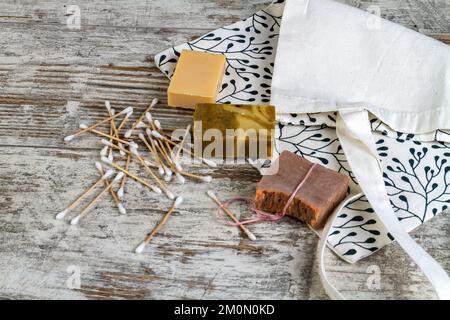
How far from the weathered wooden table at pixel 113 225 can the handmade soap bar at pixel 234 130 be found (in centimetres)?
4

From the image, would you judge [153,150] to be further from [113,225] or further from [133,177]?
[113,225]

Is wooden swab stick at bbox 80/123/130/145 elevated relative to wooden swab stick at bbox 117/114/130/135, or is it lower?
lower

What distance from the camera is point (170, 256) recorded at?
1.02 meters

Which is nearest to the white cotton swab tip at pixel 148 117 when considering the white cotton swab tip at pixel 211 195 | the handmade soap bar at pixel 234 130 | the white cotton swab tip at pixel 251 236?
the handmade soap bar at pixel 234 130

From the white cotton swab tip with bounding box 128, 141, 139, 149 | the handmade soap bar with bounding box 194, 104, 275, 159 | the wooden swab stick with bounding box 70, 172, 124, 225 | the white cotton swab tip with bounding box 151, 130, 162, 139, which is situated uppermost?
the handmade soap bar with bounding box 194, 104, 275, 159

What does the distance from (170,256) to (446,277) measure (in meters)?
0.44

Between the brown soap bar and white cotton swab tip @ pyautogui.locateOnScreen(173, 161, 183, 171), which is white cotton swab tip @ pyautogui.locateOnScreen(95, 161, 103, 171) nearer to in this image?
white cotton swab tip @ pyautogui.locateOnScreen(173, 161, 183, 171)

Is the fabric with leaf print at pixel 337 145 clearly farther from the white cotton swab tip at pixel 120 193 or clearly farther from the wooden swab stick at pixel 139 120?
the white cotton swab tip at pixel 120 193

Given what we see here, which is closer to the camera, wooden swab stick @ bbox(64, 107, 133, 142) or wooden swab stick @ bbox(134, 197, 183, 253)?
wooden swab stick @ bbox(134, 197, 183, 253)

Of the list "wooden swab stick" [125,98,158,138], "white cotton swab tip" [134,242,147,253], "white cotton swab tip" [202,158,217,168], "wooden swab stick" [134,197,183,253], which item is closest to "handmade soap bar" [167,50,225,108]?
"wooden swab stick" [125,98,158,138]

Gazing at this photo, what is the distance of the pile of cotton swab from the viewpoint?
111 centimetres

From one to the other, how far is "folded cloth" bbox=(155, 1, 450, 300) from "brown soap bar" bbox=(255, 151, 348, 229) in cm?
4

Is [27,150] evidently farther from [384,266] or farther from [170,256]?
[384,266]

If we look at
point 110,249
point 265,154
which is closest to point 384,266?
point 265,154
